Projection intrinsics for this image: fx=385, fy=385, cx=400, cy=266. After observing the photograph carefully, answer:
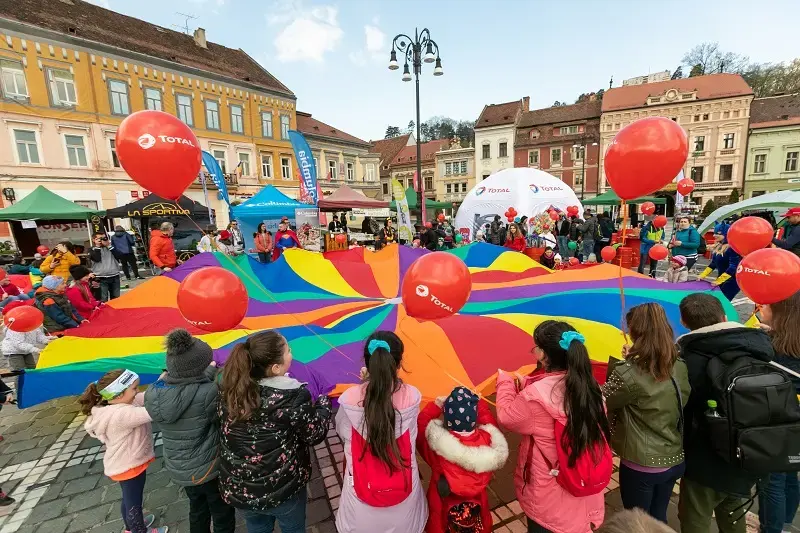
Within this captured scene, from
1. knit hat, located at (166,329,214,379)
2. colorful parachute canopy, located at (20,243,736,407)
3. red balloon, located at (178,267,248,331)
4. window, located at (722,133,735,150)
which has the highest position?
window, located at (722,133,735,150)

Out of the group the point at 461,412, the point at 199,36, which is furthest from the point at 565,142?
the point at 461,412

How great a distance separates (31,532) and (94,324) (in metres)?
1.72

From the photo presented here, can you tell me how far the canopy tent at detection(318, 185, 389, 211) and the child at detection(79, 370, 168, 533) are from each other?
36.8 feet

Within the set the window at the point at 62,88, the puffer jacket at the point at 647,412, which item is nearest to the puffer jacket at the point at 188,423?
the puffer jacket at the point at 647,412

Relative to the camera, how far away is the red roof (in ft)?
93.7

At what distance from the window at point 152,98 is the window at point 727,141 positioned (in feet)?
124

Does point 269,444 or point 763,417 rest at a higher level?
point 763,417

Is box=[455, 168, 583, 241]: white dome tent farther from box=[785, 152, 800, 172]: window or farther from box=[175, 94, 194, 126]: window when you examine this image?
box=[785, 152, 800, 172]: window

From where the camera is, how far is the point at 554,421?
1662mm

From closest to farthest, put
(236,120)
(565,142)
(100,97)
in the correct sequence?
(100,97) < (236,120) < (565,142)

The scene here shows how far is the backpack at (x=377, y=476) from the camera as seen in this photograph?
1712 millimetres

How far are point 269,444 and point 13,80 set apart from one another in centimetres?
2253

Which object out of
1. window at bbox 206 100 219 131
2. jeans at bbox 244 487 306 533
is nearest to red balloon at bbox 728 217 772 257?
jeans at bbox 244 487 306 533

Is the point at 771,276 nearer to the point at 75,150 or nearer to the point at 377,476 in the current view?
the point at 377,476
